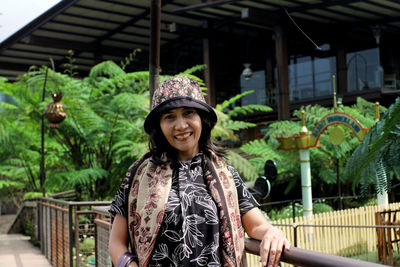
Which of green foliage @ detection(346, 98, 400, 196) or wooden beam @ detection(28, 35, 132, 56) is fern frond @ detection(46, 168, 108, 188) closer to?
green foliage @ detection(346, 98, 400, 196)

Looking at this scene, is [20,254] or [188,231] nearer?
[188,231]

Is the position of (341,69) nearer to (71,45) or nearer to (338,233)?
(71,45)

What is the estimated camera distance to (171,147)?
197cm

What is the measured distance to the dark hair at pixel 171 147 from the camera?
6.43 feet

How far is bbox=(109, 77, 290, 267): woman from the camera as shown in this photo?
1.74 meters

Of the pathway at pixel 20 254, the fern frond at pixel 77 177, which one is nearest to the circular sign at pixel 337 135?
the fern frond at pixel 77 177

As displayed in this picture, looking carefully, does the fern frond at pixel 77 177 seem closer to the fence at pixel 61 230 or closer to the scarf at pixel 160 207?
the fence at pixel 61 230

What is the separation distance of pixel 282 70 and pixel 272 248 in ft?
53.7

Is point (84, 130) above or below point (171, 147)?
above

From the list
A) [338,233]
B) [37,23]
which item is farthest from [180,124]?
[37,23]

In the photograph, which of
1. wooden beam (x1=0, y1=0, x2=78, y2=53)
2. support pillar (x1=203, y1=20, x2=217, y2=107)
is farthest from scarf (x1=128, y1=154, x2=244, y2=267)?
support pillar (x1=203, y1=20, x2=217, y2=107)

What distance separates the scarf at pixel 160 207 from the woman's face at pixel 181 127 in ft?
0.32

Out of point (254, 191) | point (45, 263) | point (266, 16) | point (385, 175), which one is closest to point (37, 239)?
point (45, 263)

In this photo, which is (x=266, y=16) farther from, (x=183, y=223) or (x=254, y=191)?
(x=183, y=223)
